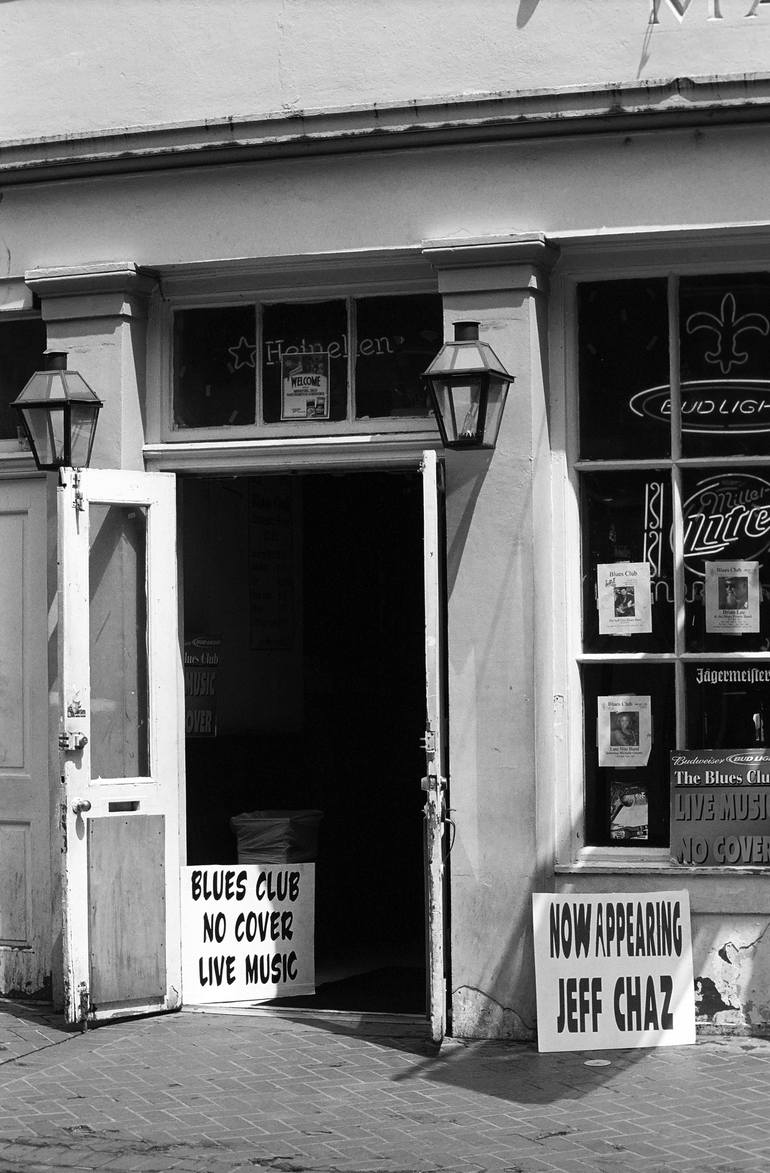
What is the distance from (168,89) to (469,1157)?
201 inches

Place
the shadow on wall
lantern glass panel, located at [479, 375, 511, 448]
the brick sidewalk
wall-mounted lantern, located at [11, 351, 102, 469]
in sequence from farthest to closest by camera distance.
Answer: wall-mounted lantern, located at [11, 351, 102, 469], the shadow on wall, lantern glass panel, located at [479, 375, 511, 448], the brick sidewalk

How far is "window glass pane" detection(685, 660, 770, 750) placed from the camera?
24.1 ft

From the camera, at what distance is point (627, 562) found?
297 inches

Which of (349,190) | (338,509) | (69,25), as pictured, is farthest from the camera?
(338,509)

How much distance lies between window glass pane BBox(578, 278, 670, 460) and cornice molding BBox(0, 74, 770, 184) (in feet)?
2.50

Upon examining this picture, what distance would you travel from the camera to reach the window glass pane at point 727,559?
290 inches

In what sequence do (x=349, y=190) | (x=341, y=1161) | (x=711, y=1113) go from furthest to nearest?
(x=349, y=190) → (x=711, y=1113) → (x=341, y=1161)

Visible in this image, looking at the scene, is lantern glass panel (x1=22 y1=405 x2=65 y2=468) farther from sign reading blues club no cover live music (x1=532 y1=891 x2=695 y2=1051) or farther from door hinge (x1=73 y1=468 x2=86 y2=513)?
sign reading blues club no cover live music (x1=532 y1=891 x2=695 y2=1051)

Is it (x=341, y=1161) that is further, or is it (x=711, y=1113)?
(x=711, y=1113)

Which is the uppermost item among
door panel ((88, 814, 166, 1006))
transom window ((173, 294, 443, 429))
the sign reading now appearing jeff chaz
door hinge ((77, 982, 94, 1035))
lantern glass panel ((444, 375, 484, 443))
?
transom window ((173, 294, 443, 429))

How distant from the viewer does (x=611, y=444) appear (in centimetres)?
757

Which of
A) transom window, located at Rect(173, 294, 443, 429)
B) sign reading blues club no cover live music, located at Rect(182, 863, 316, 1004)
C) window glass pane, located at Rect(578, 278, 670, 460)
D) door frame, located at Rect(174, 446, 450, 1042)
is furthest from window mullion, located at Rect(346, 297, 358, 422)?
sign reading blues club no cover live music, located at Rect(182, 863, 316, 1004)

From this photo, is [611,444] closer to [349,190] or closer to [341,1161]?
[349,190]

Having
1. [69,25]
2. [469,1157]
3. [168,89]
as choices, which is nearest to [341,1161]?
[469,1157]
